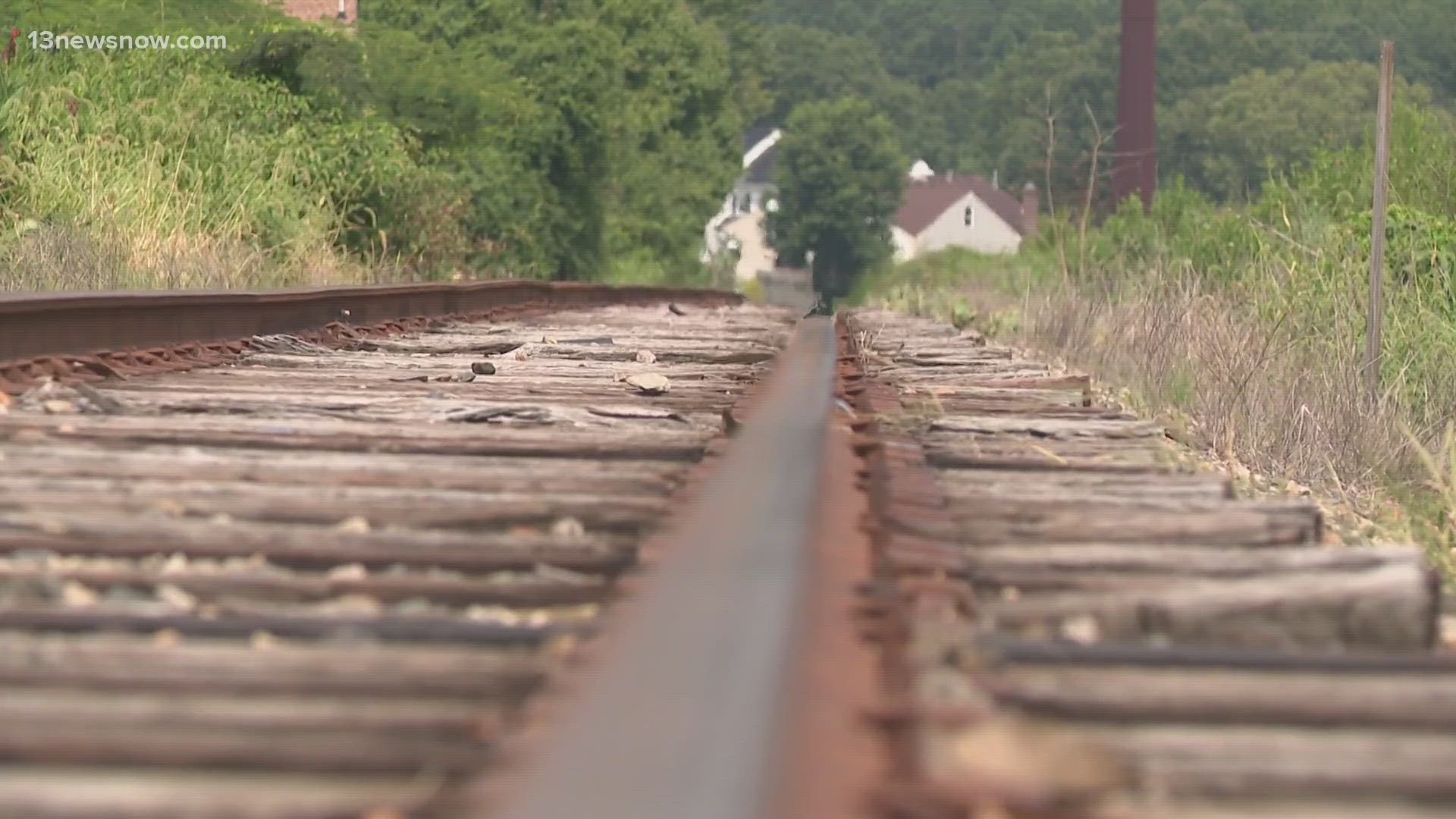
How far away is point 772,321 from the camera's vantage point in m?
15.1

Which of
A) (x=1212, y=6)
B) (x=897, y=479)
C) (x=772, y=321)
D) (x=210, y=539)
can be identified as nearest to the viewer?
(x=210, y=539)

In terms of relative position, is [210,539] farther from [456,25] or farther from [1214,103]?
[1214,103]

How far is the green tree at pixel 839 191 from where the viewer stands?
9850 cm

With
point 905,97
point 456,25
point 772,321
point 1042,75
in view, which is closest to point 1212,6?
point 1042,75

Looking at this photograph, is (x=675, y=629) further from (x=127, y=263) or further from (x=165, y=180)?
(x=165, y=180)

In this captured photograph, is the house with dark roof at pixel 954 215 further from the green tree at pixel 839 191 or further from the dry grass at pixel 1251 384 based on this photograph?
the dry grass at pixel 1251 384

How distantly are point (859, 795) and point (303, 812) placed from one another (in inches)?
19.3

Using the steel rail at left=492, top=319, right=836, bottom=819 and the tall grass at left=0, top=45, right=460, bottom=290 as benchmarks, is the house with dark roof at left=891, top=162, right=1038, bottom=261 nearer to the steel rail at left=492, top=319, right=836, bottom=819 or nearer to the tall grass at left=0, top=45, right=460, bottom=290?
the tall grass at left=0, top=45, right=460, bottom=290

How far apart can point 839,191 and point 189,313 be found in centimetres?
9203

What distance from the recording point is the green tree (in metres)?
98.5

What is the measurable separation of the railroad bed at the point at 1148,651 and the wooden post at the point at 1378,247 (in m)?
3.62

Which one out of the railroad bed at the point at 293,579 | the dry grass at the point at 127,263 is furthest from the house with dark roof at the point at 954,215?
the railroad bed at the point at 293,579

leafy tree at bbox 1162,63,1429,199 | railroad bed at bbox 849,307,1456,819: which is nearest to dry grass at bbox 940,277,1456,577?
railroad bed at bbox 849,307,1456,819

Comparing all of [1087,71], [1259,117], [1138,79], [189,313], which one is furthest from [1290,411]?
[1087,71]
